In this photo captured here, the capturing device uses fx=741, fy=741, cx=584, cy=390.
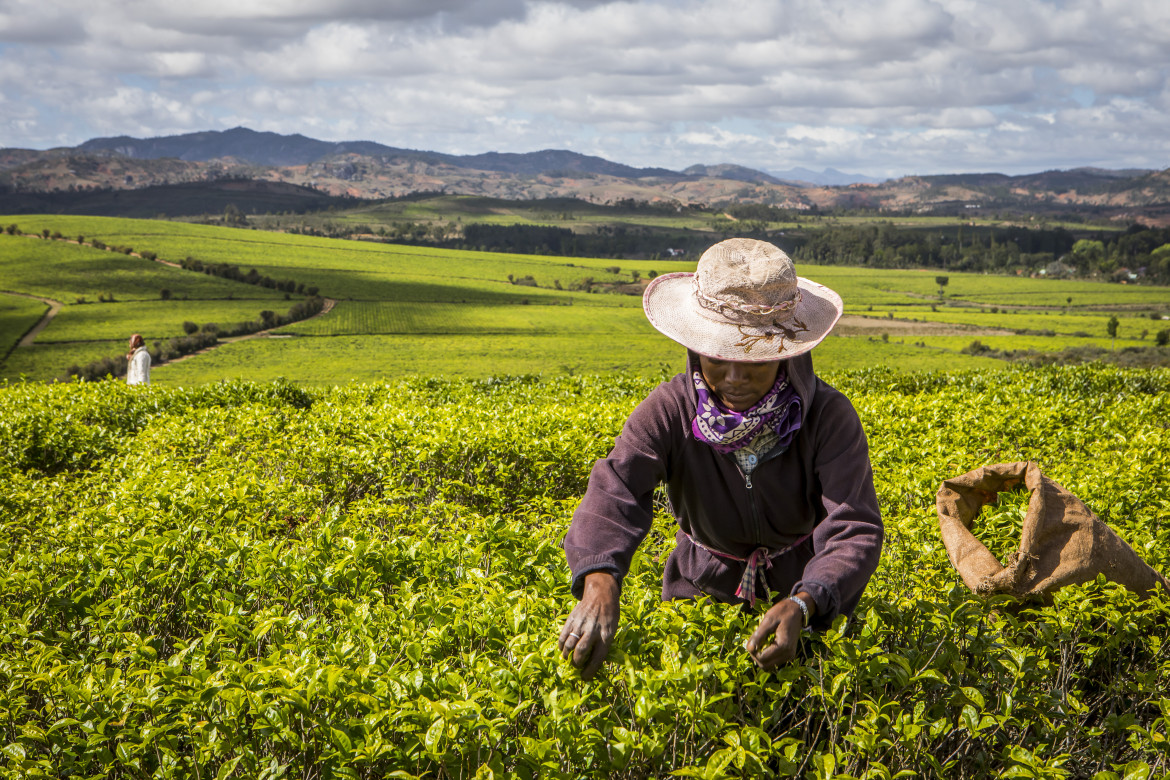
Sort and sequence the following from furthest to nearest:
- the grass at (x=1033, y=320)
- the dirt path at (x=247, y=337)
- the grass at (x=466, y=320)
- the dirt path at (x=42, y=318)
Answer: the grass at (x=1033, y=320) → the grass at (x=466, y=320) → the dirt path at (x=42, y=318) → the dirt path at (x=247, y=337)

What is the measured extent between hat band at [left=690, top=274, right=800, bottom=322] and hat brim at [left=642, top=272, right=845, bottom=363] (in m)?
0.03

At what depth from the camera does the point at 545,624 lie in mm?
2580

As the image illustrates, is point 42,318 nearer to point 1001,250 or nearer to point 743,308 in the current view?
point 743,308

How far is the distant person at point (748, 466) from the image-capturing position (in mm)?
2217

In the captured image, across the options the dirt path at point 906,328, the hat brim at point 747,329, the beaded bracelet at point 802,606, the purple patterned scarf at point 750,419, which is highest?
the hat brim at point 747,329

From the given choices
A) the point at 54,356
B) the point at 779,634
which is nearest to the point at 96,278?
the point at 54,356

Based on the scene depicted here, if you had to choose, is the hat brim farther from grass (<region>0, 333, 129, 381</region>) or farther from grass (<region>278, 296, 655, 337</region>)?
grass (<region>278, 296, 655, 337</region>)

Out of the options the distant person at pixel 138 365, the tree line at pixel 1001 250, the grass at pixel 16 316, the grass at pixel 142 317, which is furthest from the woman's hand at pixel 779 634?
the tree line at pixel 1001 250

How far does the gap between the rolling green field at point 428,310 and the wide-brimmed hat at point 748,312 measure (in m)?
23.0

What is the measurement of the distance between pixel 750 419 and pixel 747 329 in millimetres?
303

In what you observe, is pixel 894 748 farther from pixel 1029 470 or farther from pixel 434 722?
pixel 1029 470

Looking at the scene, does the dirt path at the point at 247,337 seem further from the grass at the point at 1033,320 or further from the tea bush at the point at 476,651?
the grass at the point at 1033,320

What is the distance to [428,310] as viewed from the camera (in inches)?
2781

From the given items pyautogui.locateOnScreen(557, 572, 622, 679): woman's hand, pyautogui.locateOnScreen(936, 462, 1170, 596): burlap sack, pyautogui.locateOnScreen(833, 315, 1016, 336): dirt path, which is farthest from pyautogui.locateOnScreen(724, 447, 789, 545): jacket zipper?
pyautogui.locateOnScreen(833, 315, 1016, 336): dirt path
